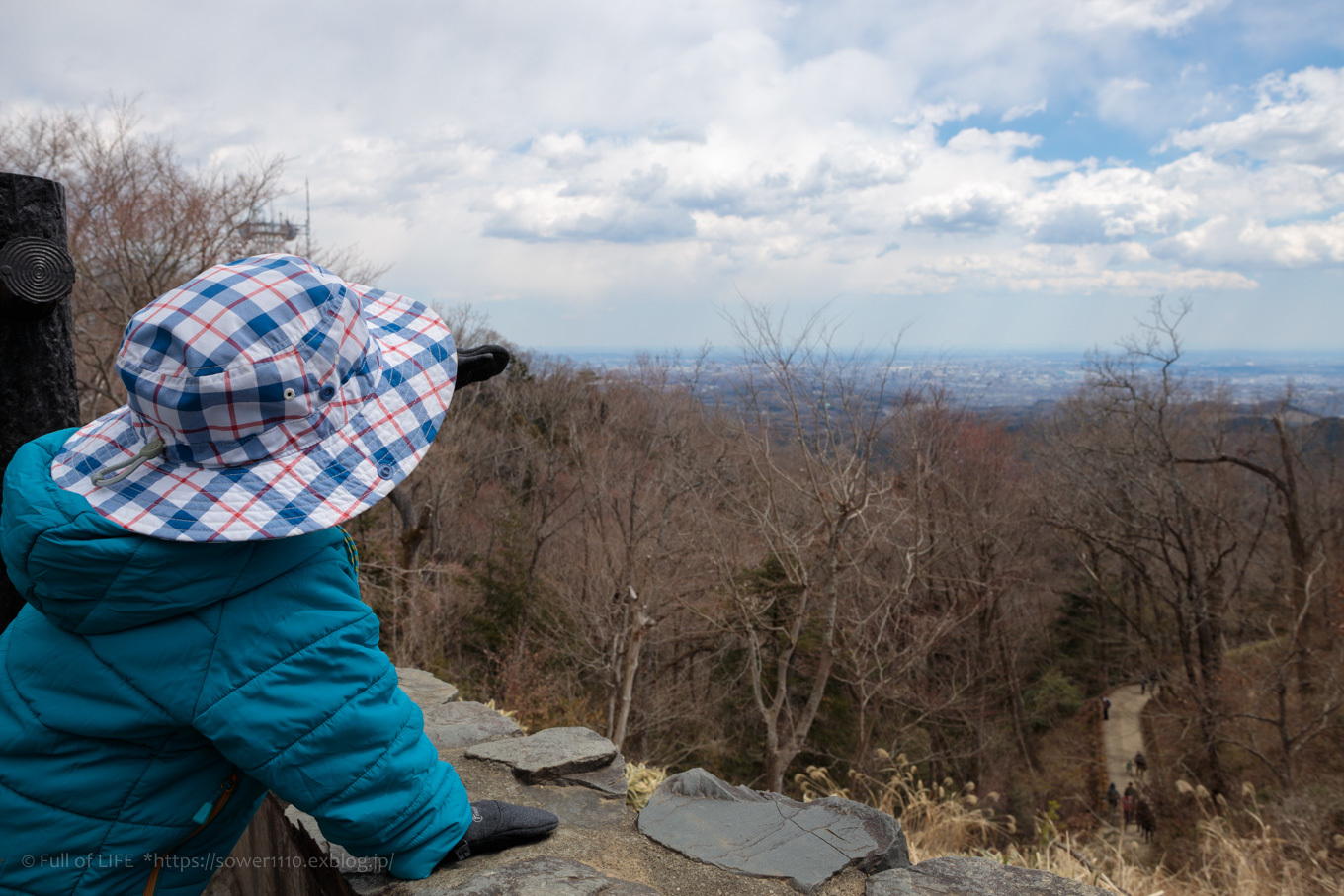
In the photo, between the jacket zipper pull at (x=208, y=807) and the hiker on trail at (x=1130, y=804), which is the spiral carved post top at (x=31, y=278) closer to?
the jacket zipper pull at (x=208, y=807)

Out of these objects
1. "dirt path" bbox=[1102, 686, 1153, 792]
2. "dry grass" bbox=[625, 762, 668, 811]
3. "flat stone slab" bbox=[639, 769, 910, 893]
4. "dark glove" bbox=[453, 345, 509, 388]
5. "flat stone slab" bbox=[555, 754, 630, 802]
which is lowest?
"dirt path" bbox=[1102, 686, 1153, 792]

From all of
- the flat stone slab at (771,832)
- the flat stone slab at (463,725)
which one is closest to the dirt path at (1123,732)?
the flat stone slab at (771,832)

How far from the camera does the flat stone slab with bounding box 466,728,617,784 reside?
271 centimetres

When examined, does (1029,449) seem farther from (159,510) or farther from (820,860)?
(159,510)

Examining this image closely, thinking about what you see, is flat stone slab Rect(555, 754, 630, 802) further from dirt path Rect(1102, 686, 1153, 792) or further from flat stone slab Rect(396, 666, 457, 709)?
dirt path Rect(1102, 686, 1153, 792)

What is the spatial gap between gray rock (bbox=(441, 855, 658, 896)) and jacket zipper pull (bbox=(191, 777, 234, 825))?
0.59 metres

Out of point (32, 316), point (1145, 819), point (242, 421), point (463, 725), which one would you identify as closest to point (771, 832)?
point (463, 725)

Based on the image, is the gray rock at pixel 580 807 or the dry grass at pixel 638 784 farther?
the dry grass at pixel 638 784

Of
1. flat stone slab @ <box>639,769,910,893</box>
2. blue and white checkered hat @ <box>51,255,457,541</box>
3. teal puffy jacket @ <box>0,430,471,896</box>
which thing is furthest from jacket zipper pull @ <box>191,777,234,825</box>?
flat stone slab @ <box>639,769,910,893</box>

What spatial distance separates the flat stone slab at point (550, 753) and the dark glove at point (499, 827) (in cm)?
67

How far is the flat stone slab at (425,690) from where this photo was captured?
3.62 meters

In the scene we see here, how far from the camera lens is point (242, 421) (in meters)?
1.09

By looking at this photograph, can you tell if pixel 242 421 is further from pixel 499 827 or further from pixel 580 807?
pixel 580 807

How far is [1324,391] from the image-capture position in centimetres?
2367
